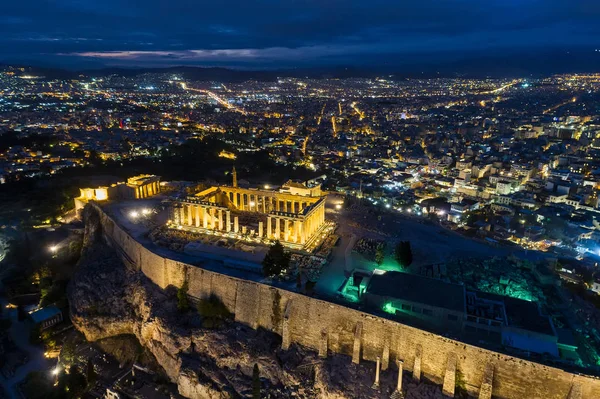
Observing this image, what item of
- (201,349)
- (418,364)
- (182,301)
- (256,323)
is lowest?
(201,349)

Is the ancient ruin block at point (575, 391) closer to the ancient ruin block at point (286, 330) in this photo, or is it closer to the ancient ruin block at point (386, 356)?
the ancient ruin block at point (386, 356)

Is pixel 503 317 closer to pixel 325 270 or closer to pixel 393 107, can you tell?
pixel 325 270

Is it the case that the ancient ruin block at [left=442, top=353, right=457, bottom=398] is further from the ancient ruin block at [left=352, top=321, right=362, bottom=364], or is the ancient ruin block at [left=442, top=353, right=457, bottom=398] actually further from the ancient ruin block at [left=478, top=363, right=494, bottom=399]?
the ancient ruin block at [left=352, top=321, right=362, bottom=364]

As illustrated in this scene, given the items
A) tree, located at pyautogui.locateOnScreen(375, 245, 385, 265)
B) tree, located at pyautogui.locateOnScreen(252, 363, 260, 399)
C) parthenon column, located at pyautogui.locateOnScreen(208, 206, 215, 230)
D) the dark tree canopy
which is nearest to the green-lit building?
the dark tree canopy

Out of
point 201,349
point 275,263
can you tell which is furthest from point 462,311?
point 201,349

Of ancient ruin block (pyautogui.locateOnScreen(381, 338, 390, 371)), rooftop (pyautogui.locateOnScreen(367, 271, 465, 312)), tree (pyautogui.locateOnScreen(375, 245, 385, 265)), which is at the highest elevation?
rooftop (pyautogui.locateOnScreen(367, 271, 465, 312))

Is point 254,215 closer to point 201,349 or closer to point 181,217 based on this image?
point 181,217

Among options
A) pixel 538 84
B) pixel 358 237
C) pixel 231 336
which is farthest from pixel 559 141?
pixel 538 84
